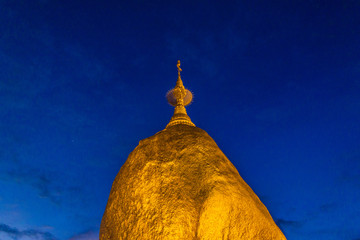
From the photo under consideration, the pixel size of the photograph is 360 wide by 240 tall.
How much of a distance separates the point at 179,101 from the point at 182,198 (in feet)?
21.2

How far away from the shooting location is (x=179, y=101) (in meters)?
10.3

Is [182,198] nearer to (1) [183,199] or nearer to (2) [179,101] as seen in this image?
(1) [183,199]

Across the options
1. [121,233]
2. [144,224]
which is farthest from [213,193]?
[121,233]

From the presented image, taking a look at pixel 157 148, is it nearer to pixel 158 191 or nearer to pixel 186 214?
pixel 158 191

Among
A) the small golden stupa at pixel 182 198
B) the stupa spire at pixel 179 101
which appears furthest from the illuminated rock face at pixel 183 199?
the stupa spire at pixel 179 101

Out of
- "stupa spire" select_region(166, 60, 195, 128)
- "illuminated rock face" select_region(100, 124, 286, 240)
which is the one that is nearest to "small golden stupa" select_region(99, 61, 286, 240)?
"illuminated rock face" select_region(100, 124, 286, 240)

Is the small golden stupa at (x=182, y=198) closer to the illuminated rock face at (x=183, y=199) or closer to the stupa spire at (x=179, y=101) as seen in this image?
the illuminated rock face at (x=183, y=199)

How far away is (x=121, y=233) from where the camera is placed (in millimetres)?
4141

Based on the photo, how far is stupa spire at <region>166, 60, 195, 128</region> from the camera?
884 centimetres

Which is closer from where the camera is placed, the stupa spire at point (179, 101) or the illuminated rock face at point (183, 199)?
the illuminated rock face at point (183, 199)

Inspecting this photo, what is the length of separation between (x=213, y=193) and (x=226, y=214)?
1.09 ft

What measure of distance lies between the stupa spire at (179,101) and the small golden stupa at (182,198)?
3419 mm

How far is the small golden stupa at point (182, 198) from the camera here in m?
3.91

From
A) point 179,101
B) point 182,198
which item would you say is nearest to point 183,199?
point 182,198
